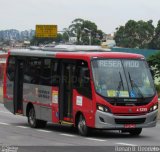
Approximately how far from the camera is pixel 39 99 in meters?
22.1

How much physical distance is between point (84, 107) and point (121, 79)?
4.21ft

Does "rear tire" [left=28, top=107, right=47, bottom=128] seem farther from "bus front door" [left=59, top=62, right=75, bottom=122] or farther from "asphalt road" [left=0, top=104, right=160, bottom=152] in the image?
"bus front door" [left=59, top=62, right=75, bottom=122]

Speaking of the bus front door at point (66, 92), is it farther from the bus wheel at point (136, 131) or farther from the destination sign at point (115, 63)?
the bus wheel at point (136, 131)

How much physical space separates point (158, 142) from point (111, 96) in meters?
1.92

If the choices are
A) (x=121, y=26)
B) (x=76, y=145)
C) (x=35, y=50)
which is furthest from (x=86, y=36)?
(x=76, y=145)

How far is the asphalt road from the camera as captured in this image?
664 inches

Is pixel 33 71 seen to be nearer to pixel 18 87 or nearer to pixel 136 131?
pixel 18 87

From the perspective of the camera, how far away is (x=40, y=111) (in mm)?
22031

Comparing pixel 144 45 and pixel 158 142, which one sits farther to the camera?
pixel 144 45

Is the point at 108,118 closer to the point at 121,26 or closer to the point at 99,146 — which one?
the point at 99,146

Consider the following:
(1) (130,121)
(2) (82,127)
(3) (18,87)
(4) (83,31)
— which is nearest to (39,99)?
(3) (18,87)

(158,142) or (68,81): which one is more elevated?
(68,81)

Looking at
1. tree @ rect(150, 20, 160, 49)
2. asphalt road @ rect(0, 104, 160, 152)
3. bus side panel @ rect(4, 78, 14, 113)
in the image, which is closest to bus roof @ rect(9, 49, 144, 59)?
asphalt road @ rect(0, 104, 160, 152)

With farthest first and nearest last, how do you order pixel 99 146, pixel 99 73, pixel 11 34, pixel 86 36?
pixel 11 34 < pixel 86 36 < pixel 99 73 < pixel 99 146
